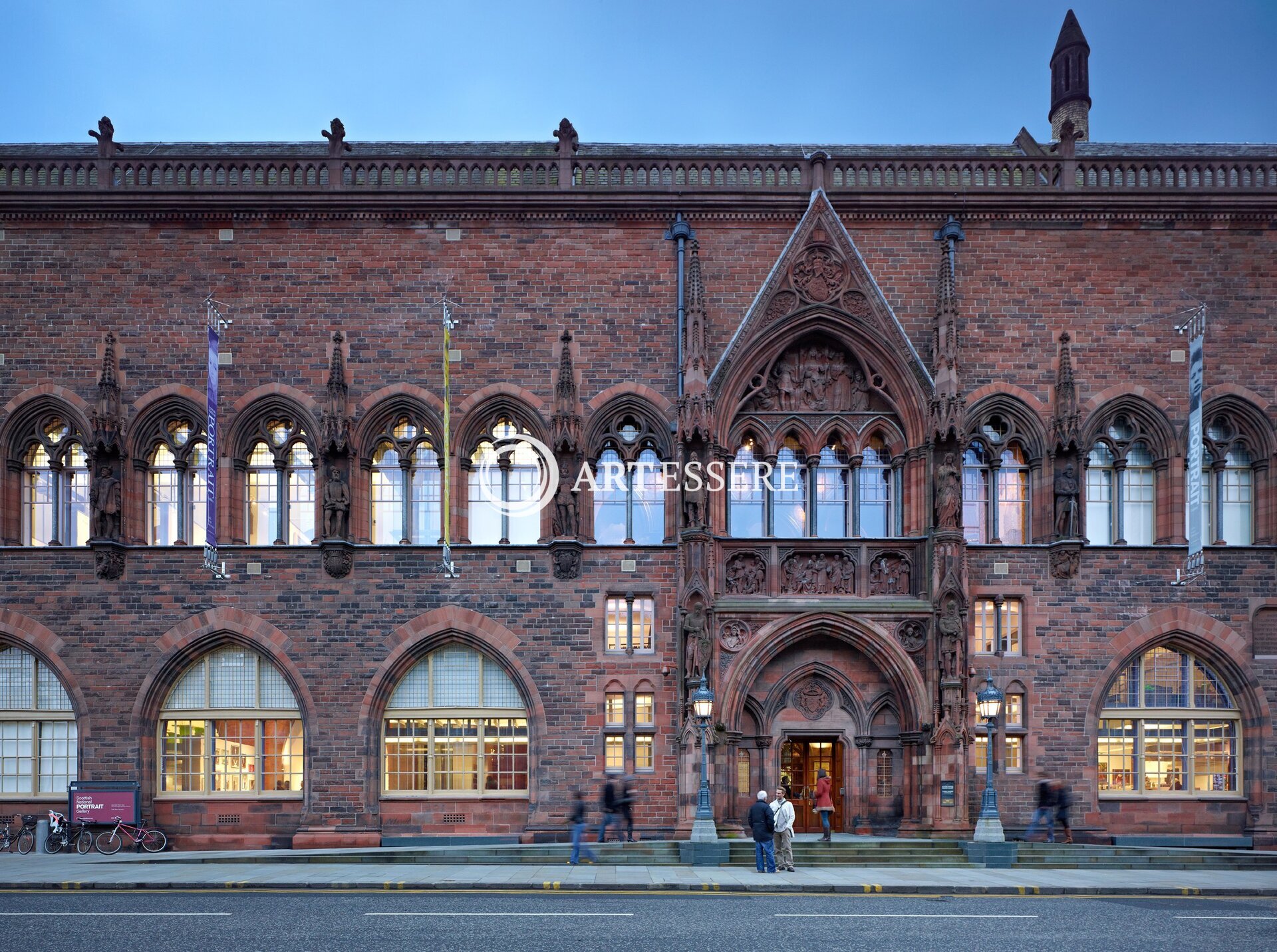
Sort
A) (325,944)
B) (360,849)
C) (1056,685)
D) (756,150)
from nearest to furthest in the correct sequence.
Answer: (325,944) < (360,849) < (1056,685) < (756,150)

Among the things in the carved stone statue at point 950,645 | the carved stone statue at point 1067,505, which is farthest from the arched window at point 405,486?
the carved stone statue at point 1067,505

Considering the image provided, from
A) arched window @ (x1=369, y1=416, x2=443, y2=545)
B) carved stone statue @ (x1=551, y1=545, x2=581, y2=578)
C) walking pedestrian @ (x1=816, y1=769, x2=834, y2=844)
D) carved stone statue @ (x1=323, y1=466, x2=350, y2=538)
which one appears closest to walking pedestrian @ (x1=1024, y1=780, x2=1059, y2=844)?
walking pedestrian @ (x1=816, y1=769, x2=834, y2=844)

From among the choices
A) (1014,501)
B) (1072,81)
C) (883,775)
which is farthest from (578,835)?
(1072,81)

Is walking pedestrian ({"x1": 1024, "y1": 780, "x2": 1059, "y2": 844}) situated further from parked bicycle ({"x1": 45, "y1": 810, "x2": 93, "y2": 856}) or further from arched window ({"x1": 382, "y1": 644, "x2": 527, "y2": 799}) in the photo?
parked bicycle ({"x1": 45, "y1": 810, "x2": 93, "y2": 856})

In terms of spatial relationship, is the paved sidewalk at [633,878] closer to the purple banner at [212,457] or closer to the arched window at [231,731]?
the arched window at [231,731]

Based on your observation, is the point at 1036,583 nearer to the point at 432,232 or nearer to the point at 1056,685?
the point at 1056,685

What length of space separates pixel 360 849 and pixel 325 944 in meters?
10.8

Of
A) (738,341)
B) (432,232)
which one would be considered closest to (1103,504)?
(738,341)

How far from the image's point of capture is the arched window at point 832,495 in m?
26.3

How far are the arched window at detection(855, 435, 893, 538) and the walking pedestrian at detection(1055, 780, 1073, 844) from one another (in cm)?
657

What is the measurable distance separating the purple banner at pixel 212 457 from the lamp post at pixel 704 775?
10.8m

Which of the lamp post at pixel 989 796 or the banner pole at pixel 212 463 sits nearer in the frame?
the lamp post at pixel 989 796

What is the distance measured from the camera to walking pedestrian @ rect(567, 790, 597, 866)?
21.6 metres

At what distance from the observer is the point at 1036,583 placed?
25.8 metres
